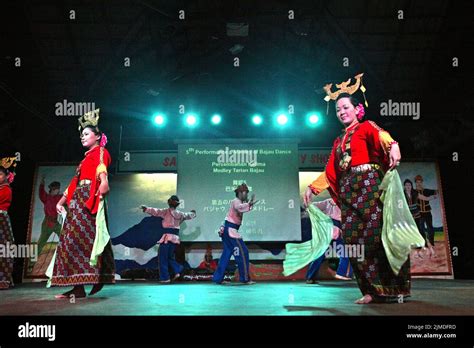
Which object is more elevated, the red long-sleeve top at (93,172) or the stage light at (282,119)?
the stage light at (282,119)

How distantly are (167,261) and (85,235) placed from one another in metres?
3.17

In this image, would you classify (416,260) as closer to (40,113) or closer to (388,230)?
Answer: (388,230)

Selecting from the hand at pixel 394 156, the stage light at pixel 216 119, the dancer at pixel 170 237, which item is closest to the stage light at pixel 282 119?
the stage light at pixel 216 119

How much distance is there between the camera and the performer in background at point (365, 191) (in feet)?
10.3

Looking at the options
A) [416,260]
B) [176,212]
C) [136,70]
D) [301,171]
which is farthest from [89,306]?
[416,260]

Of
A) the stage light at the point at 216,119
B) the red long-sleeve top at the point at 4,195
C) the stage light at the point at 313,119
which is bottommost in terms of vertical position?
the red long-sleeve top at the point at 4,195

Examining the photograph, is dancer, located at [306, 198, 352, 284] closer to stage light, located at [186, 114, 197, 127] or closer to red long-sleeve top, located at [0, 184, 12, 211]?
stage light, located at [186, 114, 197, 127]

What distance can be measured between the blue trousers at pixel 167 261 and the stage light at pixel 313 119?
300cm

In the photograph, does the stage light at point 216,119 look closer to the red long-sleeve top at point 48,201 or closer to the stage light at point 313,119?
the stage light at point 313,119

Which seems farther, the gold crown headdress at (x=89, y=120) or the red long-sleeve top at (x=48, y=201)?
the red long-sleeve top at (x=48, y=201)

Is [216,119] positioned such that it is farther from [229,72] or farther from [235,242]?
[235,242]

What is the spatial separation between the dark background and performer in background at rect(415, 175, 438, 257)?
0.30 metres

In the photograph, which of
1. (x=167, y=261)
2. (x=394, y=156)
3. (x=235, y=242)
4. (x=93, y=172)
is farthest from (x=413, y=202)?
(x=93, y=172)

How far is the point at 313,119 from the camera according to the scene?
24.9ft
